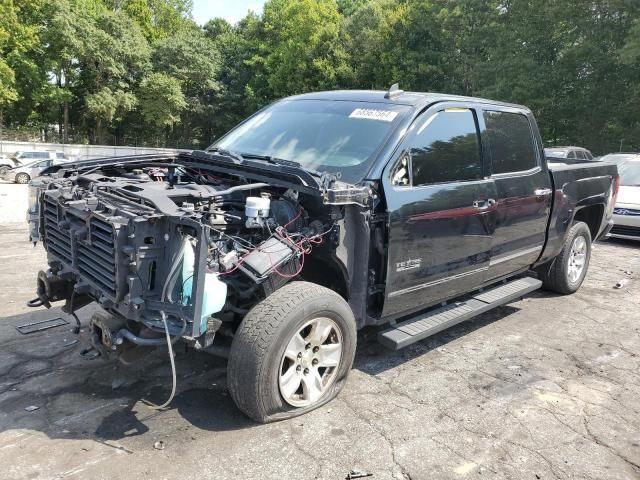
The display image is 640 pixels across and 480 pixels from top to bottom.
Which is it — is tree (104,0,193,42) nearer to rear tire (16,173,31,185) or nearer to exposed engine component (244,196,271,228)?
rear tire (16,173,31,185)

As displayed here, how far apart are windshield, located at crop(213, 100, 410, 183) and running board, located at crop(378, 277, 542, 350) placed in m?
1.14

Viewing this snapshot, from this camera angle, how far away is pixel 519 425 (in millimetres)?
3434

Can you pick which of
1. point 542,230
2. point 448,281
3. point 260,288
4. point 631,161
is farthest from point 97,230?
point 631,161

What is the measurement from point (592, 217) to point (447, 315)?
3445mm

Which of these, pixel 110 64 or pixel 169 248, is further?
pixel 110 64

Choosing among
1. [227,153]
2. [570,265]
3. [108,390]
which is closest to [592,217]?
[570,265]

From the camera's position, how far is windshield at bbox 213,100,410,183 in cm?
384

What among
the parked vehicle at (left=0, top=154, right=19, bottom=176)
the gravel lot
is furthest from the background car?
the gravel lot

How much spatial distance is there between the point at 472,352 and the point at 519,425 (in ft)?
3.90

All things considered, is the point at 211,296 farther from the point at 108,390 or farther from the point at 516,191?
the point at 516,191

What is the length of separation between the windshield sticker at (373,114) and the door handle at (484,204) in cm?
98

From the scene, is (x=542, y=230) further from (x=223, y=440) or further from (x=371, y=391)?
(x=223, y=440)


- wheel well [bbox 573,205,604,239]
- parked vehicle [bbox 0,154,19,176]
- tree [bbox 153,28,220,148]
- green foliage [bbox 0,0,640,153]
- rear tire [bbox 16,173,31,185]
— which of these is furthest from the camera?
tree [bbox 153,28,220,148]

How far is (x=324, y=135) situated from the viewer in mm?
4141
